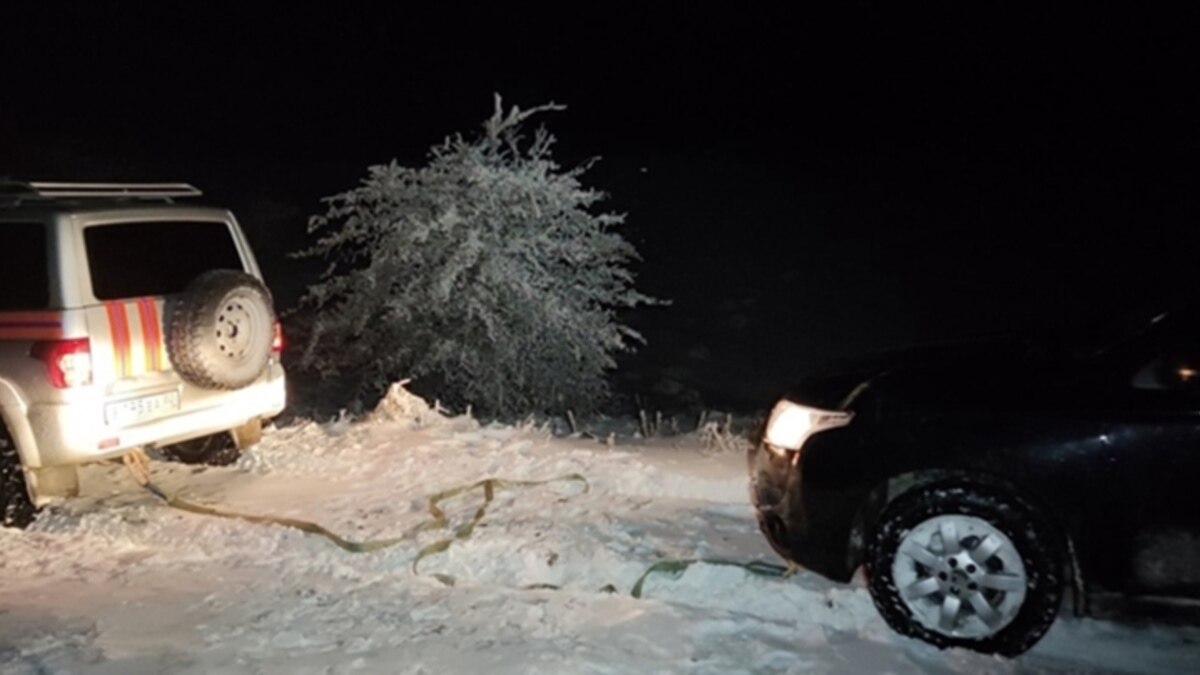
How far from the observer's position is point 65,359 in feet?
19.6

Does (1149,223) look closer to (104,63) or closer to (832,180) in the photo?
(832,180)

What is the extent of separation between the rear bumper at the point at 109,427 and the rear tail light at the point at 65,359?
4.9 inches

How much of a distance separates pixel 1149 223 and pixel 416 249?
16.8 meters

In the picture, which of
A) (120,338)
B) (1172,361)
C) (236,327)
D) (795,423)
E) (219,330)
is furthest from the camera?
(236,327)

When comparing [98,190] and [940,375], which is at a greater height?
[98,190]

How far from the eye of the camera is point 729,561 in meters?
5.52

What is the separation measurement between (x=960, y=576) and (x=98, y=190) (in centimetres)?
558

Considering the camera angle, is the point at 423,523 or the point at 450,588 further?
the point at 423,523

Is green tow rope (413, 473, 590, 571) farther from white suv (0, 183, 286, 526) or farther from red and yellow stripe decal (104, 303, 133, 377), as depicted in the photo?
red and yellow stripe decal (104, 303, 133, 377)

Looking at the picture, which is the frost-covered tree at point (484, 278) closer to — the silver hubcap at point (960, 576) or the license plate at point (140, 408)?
the license plate at point (140, 408)

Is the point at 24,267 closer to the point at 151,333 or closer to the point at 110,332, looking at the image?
the point at 110,332

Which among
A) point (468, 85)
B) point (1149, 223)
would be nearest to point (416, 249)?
point (1149, 223)

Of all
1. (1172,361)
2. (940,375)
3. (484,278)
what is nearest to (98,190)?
(484,278)

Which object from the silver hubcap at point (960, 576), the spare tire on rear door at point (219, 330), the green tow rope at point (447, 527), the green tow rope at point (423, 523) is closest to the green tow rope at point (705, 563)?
the green tow rope at point (447, 527)
